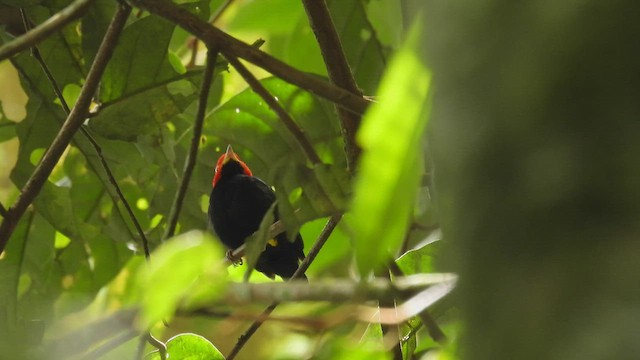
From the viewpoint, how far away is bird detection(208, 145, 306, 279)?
1264mm

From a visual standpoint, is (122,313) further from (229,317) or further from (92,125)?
(92,125)

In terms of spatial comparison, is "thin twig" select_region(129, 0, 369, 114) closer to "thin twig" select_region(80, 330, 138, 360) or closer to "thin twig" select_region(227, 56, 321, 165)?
"thin twig" select_region(227, 56, 321, 165)

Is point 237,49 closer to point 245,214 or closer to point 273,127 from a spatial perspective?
point 273,127

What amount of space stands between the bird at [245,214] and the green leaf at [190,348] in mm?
558

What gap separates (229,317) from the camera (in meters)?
0.41

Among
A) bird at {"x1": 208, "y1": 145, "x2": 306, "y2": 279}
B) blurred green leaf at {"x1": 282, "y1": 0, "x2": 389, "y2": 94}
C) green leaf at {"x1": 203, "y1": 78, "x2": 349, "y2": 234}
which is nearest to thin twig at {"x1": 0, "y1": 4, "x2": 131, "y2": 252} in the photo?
green leaf at {"x1": 203, "y1": 78, "x2": 349, "y2": 234}

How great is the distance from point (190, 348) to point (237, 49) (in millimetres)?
Answer: 252

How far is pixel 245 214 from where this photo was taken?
52.0 inches

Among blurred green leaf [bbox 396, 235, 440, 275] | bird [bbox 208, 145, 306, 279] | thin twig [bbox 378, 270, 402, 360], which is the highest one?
thin twig [bbox 378, 270, 402, 360]

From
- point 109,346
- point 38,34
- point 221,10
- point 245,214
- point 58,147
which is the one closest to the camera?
point 109,346

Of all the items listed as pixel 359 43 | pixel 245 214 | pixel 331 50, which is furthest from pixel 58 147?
pixel 245 214

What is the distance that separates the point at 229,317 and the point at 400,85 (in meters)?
0.18

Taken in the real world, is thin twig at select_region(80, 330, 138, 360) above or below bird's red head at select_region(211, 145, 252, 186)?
above

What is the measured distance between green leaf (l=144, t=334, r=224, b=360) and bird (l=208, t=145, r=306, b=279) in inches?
22.0
